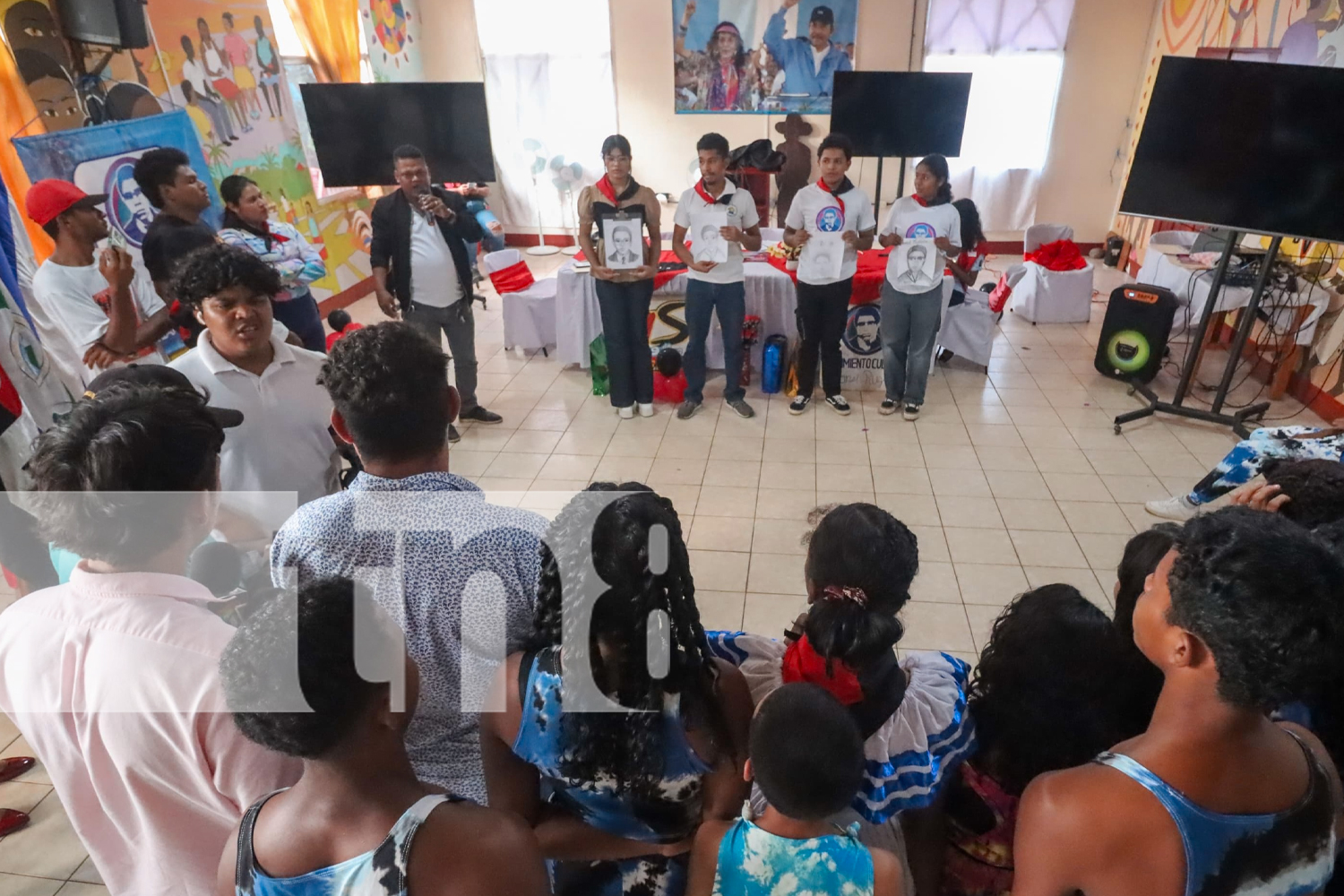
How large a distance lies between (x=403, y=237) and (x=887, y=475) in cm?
307

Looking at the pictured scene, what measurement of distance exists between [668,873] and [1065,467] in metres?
3.71

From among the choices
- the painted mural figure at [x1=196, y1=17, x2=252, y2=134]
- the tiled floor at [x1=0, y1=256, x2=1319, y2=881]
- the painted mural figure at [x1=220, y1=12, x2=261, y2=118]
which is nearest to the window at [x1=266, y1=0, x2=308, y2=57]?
the painted mural figure at [x1=220, y1=12, x2=261, y2=118]

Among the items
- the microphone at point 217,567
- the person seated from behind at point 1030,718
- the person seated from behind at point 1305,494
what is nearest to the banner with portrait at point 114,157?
the microphone at point 217,567

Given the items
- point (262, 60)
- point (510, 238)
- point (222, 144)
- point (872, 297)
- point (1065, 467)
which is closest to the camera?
point (1065, 467)

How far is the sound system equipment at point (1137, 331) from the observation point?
199 inches

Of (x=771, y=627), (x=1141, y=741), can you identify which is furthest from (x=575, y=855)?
(x=771, y=627)

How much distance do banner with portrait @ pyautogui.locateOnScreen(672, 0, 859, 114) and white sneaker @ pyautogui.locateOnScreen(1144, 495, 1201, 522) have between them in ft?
19.1

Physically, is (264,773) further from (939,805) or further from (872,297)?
(872,297)

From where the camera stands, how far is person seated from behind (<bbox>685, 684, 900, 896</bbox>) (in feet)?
3.64

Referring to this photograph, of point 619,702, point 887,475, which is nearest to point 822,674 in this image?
point 619,702

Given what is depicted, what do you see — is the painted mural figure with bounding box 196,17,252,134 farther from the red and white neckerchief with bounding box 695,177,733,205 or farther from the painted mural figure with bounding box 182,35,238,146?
the red and white neckerchief with bounding box 695,177,733,205

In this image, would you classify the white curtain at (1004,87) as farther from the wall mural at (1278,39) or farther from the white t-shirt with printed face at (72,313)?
the white t-shirt with printed face at (72,313)

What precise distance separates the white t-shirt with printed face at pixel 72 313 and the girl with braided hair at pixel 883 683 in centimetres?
276

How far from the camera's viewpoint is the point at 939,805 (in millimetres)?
1440
